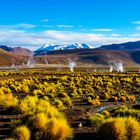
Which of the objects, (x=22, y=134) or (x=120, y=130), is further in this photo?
(x=120, y=130)

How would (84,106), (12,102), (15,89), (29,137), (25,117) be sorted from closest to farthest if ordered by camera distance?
(29,137) → (25,117) → (12,102) → (84,106) → (15,89)

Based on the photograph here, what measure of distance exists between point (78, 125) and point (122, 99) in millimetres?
13851

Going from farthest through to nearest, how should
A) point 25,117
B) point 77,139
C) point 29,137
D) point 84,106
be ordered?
point 84,106
point 25,117
point 77,139
point 29,137

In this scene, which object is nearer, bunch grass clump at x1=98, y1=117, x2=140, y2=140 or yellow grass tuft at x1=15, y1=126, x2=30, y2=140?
yellow grass tuft at x1=15, y1=126, x2=30, y2=140

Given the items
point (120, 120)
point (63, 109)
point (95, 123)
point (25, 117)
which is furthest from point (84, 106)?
point (120, 120)

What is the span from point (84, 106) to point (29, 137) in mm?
13960

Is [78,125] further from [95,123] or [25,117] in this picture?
[25,117]

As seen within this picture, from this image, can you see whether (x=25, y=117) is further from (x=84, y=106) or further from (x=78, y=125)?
(x=84, y=106)

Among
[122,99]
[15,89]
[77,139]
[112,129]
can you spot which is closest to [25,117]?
[77,139]

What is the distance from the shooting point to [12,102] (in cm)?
2503

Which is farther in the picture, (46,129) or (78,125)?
(78,125)

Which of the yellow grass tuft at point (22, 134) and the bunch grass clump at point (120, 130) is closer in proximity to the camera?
the yellow grass tuft at point (22, 134)

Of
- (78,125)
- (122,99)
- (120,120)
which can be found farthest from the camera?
(122,99)

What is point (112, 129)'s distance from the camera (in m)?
15.3
